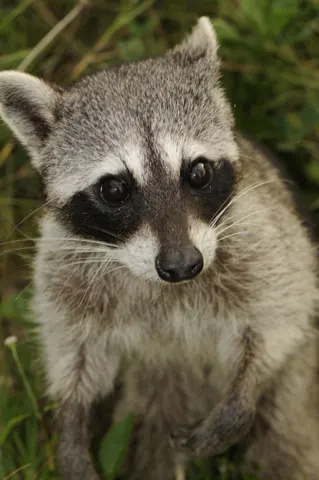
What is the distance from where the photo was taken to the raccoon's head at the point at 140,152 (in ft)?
8.68

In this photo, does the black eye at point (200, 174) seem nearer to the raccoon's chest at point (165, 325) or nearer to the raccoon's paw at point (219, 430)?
the raccoon's chest at point (165, 325)

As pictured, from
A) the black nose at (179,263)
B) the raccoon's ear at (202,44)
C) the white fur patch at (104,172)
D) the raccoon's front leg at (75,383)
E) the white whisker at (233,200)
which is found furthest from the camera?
the raccoon's front leg at (75,383)

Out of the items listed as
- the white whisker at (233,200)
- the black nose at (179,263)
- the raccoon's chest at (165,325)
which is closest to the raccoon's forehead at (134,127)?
the white whisker at (233,200)

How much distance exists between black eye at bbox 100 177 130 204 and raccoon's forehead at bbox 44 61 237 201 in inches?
1.3

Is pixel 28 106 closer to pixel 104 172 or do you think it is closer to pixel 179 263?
pixel 104 172

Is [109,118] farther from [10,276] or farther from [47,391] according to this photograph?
[10,276]

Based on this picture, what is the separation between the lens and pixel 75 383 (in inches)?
129

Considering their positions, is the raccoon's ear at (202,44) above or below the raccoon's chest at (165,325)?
above

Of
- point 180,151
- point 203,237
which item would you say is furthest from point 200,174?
point 203,237

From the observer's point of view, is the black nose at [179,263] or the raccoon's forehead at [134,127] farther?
the raccoon's forehead at [134,127]

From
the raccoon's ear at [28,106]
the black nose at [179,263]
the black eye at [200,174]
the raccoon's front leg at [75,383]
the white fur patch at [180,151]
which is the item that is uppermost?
the raccoon's ear at [28,106]

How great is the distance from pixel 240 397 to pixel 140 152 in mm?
1065

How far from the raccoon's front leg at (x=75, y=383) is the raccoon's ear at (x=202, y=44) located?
3.80 feet

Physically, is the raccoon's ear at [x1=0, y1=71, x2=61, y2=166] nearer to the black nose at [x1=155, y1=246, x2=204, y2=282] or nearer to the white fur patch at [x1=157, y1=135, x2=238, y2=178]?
the white fur patch at [x1=157, y1=135, x2=238, y2=178]
